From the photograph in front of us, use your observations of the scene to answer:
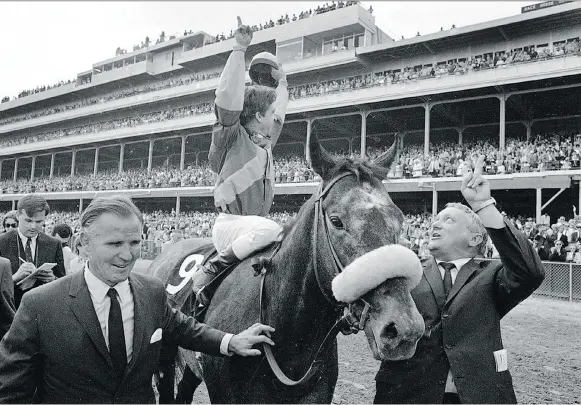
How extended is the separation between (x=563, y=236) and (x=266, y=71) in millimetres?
11841

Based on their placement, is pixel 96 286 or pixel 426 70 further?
pixel 426 70

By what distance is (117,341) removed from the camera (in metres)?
1.84

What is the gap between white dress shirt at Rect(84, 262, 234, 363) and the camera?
1.87 m

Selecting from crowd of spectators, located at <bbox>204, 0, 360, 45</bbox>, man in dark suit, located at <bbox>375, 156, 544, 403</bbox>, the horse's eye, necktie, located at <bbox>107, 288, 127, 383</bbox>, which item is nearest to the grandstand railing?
man in dark suit, located at <bbox>375, 156, 544, 403</bbox>

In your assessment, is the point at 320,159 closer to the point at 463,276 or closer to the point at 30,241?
the point at 463,276

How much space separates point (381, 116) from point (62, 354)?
23.3m

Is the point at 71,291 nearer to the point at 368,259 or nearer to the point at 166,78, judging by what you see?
the point at 368,259

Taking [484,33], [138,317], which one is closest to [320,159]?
[138,317]

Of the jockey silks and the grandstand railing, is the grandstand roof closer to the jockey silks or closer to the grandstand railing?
the grandstand railing

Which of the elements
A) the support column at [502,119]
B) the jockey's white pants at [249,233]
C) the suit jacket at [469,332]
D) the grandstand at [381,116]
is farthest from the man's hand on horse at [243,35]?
the support column at [502,119]

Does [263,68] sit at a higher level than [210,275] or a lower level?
higher

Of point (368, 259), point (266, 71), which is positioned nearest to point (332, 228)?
point (368, 259)

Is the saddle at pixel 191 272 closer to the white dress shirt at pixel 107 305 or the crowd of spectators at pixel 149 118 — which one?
the white dress shirt at pixel 107 305

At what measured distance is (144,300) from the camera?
2012mm
